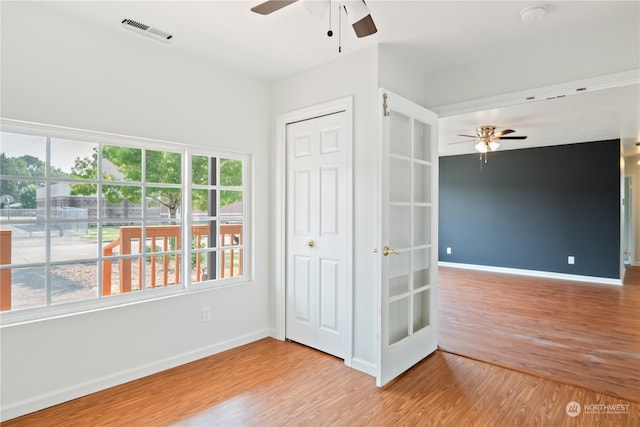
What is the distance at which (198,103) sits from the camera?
3.04 metres

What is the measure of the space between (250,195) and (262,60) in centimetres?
130

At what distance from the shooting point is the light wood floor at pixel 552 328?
9.24 ft

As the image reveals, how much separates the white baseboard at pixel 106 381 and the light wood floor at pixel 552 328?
221 centimetres

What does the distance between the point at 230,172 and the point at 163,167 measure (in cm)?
65

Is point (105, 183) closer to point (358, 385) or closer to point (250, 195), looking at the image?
point (250, 195)

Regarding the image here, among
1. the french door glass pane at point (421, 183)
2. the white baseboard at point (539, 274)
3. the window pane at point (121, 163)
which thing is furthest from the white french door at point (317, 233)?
the white baseboard at point (539, 274)

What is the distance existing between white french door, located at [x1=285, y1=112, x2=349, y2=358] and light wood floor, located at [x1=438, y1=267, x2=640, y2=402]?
1244mm

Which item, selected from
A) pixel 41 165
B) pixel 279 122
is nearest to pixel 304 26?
pixel 279 122

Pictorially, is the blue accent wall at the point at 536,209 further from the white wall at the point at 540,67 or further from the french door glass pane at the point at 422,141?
the french door glass pane at the point at 422,141

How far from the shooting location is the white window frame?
89.0 inches

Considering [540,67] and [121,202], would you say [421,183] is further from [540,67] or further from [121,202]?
[121,202]

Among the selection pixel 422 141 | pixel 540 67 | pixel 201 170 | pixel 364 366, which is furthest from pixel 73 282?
pixel 540 67

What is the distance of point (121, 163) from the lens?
272cm

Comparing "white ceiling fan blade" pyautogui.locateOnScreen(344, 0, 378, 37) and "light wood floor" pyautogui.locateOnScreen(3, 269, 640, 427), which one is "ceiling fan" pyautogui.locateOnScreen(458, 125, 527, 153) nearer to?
"light wood floor" pyautogui.locateOnScreen(3, 269, 640, 427)
